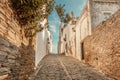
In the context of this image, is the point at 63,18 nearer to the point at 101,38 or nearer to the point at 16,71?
the point at 101,38

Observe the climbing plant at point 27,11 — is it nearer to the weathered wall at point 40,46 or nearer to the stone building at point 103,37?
the weathered wall at point 40,46

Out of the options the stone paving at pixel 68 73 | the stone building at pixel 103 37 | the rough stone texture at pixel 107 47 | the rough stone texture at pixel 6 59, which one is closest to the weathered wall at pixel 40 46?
the stone paving at pixel 68 73

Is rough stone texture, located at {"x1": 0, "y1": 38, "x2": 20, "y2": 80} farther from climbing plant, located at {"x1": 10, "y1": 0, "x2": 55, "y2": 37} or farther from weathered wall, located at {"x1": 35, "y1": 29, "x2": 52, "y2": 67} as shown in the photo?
weathered wall, located at {"x1": 35, "y1": 29, "x2": 52, "y2": 67}

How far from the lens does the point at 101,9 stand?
13.9m

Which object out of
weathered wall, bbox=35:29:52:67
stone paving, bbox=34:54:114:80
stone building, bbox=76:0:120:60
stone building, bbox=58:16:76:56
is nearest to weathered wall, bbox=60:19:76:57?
stone building, bbox=58:16:76:56

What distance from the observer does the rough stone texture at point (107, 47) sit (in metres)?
8.70

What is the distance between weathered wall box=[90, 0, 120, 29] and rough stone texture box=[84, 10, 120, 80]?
1550 millimetres

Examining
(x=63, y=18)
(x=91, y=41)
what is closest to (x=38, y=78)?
(x=91, y=41)

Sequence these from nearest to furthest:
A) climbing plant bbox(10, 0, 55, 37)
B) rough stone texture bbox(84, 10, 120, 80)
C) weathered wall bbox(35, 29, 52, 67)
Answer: climbing plant bbox(10, 0, 55, 37) → rough stone texture bbox(84, 10, 120, 80) → weathered wall bbox(35, 29, 52, 67)

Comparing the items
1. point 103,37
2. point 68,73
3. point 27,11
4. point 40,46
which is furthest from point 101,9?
point 27,11

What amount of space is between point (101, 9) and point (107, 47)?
16.3 feet

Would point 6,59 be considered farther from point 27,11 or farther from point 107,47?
point 107,47

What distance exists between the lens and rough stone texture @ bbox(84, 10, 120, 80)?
28.5 feet

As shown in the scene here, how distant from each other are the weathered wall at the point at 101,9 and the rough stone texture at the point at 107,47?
1.55m
